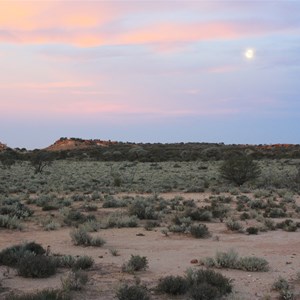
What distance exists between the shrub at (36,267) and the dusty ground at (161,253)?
143 millimetres

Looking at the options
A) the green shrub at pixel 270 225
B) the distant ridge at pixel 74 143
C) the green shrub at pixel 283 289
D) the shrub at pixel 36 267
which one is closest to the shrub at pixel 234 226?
the green shrub at pixel 270 225

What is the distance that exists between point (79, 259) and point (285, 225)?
800cm

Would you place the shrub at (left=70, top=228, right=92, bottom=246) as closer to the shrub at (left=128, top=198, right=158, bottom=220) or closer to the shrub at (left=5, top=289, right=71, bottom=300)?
the shrub at (left=5, top=289, right=71, bottom=300)

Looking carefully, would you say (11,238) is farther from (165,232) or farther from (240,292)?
(240,292)

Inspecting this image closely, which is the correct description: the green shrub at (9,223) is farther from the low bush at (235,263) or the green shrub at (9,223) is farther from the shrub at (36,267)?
the low bush at (235,263)

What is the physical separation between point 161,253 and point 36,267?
11.4 ft

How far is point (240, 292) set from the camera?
25.7 ft

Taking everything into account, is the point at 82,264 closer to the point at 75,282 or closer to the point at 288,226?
the point at 75,282

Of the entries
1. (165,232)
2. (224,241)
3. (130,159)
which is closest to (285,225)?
(224,241)

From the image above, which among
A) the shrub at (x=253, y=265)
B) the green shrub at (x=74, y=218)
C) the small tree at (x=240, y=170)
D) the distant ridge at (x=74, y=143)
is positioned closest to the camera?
the shrub at (x=253, y=265)

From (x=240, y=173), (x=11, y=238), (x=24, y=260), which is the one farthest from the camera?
(x=240, y=173)

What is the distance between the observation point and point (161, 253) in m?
11.1

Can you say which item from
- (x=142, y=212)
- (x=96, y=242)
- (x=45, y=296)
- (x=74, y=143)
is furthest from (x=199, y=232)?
(x=74, y=143)

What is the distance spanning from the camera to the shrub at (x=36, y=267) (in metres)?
8.45
